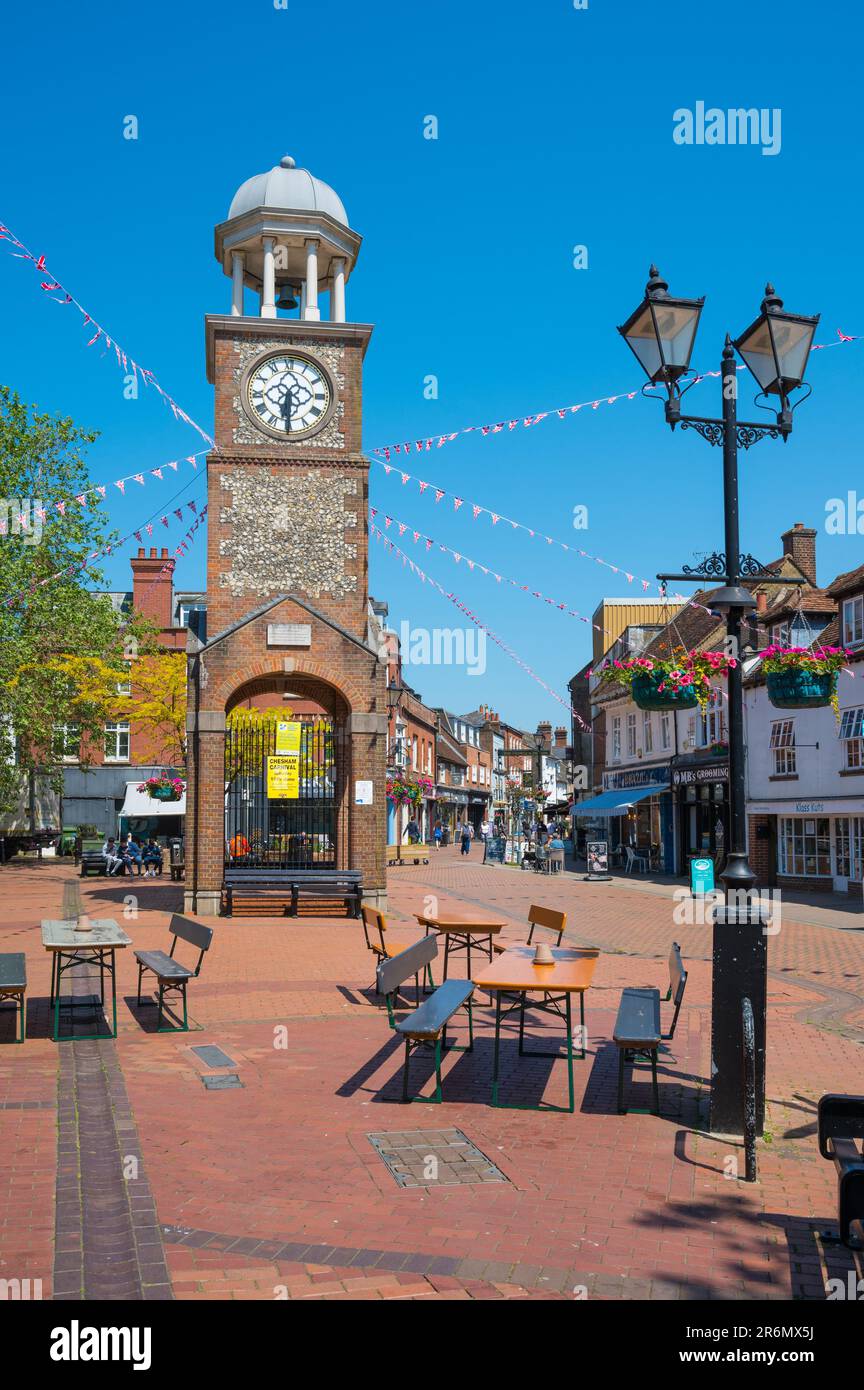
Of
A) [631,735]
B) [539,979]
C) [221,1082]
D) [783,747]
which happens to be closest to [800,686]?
[539,979]

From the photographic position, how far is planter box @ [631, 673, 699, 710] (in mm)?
8789

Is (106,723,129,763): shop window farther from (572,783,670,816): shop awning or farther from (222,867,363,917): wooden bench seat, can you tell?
(222,867,363,917): wooden bench seat

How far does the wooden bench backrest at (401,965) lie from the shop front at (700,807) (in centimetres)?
2271

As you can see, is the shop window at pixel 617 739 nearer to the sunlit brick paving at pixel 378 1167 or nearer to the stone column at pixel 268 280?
the stone column at pixel 268 280

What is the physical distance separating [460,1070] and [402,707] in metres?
45.6

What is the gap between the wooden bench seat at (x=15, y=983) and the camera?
29.0 feet

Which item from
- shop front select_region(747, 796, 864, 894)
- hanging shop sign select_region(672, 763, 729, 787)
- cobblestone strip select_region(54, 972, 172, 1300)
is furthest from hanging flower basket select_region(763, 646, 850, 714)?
hanging shop sign select_region(672, 763, 729, 787)

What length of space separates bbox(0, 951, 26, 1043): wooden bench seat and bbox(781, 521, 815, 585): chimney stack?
27893mm

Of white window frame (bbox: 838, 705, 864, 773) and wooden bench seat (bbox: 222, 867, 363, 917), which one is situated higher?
white window frame (bbox: 838, 705, 864, 773)

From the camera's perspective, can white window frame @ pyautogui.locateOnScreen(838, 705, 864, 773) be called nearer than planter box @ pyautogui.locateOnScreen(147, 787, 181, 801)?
Yes

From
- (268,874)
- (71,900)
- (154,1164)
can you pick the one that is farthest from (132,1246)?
(71,900)

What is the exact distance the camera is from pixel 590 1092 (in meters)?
→ 7.88

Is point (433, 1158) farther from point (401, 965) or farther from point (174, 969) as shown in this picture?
point (174, 969)
